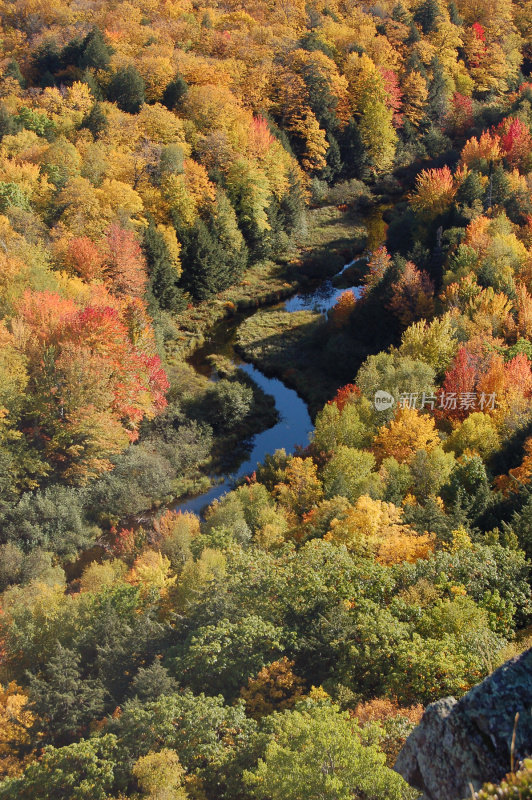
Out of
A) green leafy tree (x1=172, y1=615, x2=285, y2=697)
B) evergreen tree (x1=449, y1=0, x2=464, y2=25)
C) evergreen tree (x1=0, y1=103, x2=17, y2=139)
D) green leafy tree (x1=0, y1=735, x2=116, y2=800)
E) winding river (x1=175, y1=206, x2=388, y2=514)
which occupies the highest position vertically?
evergreen tree (x1=449, y1=0, x2=464, y2=25)

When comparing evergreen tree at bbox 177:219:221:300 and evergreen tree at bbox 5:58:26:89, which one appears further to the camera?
evergreen tree at bbox 5:58:26:89

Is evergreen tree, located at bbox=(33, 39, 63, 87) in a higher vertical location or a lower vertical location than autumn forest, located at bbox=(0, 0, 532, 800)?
higher

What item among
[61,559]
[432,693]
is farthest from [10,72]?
[432,693]

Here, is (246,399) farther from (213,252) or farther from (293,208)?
(293,208)

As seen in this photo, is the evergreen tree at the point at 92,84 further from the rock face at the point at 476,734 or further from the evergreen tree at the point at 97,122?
the rock face at the point at 476,734

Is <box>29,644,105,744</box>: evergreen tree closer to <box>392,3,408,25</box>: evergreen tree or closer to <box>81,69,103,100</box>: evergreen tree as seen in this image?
<box>81,69,103,100</box>: evergreen tree

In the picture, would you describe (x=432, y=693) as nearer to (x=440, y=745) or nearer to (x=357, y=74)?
(x=440, y=745)

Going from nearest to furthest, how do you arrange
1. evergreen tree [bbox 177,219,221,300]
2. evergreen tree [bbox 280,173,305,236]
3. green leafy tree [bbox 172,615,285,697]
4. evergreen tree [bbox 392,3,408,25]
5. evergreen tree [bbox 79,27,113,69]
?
green leafy tree [bbox 172,615,285,697] < evergreen tree [bbox 177,219,221,300] < evergreen tree [bbox 79,27,113,69] < evergreen tree [bbox 280,173,305,236] < evergreen tree [bbox 392,3,408,25]

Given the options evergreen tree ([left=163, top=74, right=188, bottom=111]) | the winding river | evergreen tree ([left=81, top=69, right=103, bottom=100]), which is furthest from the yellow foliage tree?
evergreen tree ([left=81, top=69, right=103, bottom=100])

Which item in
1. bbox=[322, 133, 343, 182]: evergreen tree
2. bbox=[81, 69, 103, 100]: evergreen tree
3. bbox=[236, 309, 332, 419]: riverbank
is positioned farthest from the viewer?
bbox=[322, 133, 343, 182]: evergreen tree
